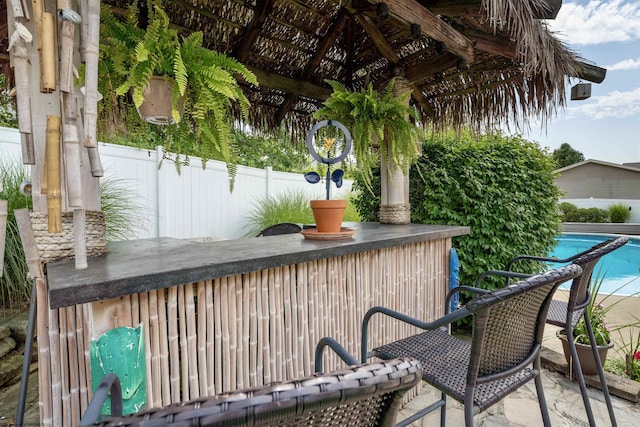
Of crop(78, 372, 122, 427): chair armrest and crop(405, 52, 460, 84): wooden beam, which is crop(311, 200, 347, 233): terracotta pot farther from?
crop(405, 52, 460, 84): wooden beam

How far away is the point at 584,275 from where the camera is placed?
1574mm

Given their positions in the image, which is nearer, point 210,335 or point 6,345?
point 210,335

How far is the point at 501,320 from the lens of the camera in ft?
3.34

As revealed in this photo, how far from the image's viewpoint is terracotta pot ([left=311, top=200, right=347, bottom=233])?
169 centimetres

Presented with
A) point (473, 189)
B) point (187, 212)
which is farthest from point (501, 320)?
point (187, 212)

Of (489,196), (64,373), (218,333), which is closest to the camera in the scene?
(64,373)

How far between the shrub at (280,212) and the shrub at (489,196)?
214 cm

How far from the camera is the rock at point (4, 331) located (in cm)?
232

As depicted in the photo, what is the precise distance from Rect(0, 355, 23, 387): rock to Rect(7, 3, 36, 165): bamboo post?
2028 mm

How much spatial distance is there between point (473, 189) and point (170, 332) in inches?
113

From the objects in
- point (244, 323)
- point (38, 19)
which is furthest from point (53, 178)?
point (244, 323)

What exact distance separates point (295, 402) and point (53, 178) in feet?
2.92

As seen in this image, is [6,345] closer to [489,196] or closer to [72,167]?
[72,167]

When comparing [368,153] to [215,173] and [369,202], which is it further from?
[215,173]
